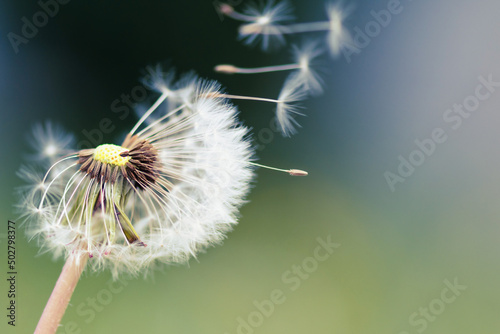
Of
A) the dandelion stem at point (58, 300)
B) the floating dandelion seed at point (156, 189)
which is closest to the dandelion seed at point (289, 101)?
the floating dandelion seed at point (156, 189)

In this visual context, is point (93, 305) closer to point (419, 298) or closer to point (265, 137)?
point (265, 137)

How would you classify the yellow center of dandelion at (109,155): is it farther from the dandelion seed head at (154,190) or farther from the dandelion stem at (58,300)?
the dandelion stem at (58,300)

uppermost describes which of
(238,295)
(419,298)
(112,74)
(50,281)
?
(112,74)

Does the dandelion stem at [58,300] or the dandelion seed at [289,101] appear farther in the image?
the dandelion seed at [289,101]

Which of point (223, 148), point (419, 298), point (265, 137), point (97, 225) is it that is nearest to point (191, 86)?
point (223, 148)

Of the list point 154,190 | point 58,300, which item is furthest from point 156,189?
point 58,300

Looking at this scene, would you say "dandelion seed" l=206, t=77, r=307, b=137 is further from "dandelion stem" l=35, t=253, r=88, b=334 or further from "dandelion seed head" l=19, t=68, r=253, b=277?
"dandelion stem" l=35, t=253, r=88, b=334

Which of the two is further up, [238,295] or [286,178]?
[286,178]
